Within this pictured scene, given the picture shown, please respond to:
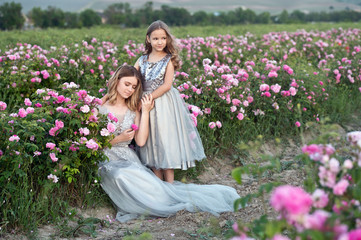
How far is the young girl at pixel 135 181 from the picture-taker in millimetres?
3504

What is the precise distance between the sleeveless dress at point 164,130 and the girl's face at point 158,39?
0.11 m

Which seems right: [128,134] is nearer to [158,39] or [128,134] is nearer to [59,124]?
[59,124]

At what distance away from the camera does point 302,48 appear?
973 centimetres

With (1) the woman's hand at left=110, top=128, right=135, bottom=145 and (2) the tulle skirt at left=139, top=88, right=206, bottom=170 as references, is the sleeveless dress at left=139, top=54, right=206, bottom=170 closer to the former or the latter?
(2) the tulle skirt at left=139, top=88, right=206, bottom=170

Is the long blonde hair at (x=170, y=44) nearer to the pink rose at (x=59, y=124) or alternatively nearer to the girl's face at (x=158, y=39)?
the girl's face at (x=158, y=39)

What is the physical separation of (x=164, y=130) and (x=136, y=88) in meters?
0.44

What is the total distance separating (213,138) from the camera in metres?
Result: 4.77

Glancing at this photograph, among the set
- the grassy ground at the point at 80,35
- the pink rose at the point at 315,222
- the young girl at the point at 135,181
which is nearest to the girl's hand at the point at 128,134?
the young girl at the point at 135,181

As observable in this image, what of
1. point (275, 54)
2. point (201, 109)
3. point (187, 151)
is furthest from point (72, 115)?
point (275, 54)

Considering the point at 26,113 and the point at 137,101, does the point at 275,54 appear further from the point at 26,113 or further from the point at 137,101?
the point at 26,113

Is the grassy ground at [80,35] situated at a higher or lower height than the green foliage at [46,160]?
higher

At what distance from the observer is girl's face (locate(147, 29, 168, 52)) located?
390cm

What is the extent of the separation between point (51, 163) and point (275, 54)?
6.22 m

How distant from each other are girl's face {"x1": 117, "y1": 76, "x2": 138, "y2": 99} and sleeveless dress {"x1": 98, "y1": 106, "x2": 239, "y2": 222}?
19.7 inches
